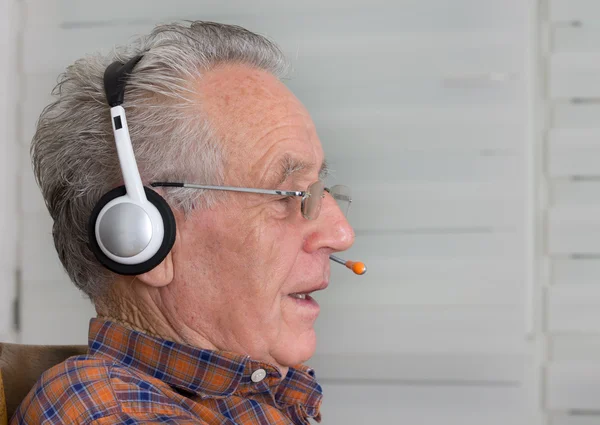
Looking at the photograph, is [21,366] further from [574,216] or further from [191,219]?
[574,216]

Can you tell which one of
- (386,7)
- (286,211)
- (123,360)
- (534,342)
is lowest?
(534,342)

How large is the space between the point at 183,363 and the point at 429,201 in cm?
118

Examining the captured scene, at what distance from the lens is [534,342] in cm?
207

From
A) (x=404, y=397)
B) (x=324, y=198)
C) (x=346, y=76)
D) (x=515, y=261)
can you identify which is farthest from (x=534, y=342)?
(x=324, y=198)

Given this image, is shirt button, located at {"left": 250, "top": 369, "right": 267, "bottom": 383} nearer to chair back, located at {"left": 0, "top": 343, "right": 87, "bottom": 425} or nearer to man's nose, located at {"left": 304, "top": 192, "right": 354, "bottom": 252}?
man's nose, located at {"left": 304, "top": 192, "right": 354, "bottom": 252}

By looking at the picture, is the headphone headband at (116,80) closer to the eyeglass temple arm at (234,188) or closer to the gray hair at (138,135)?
the gray hair at (138,135)

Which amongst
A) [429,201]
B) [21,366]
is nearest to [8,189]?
[21,366]

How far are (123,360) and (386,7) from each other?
143 centimetres

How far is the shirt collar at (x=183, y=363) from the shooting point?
1081mm

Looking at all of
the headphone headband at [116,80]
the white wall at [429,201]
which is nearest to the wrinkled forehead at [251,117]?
the headphone headband at [116,80]

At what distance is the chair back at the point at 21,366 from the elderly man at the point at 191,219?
0.19 metres

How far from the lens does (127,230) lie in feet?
3.36

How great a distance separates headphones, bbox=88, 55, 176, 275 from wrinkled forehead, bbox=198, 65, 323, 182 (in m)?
0.14

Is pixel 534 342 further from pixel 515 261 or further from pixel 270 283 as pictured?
pixel 270 283
